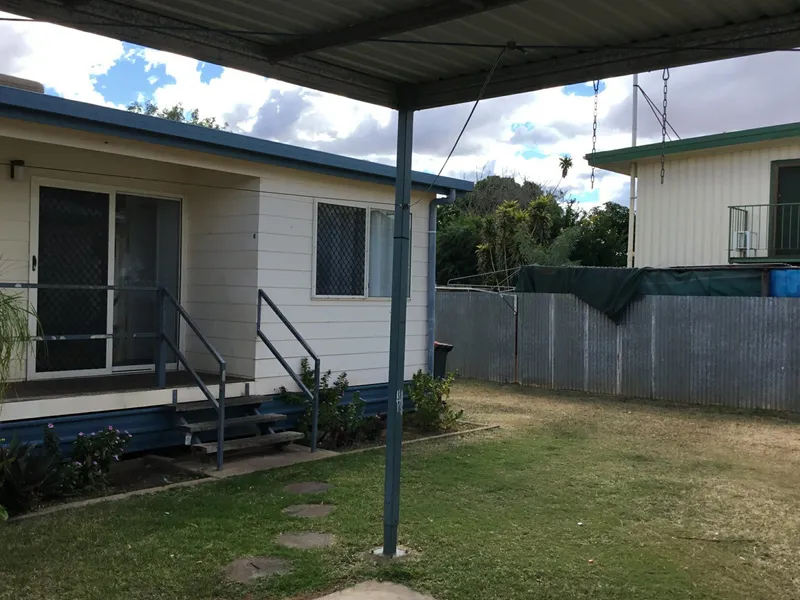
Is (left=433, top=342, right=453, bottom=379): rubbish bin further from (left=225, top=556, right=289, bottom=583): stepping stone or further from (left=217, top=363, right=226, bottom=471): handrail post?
(left=225, top=556, right=289, bottom=583): stepping stone

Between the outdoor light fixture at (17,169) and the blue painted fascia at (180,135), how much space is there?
3.74 ft

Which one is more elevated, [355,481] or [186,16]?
[186,16]

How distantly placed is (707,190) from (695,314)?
5.57m

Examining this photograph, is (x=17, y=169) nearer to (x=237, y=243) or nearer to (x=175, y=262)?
(x=175, y=262)

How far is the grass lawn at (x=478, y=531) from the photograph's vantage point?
4.14m

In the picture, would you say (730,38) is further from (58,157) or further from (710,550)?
(58,157)

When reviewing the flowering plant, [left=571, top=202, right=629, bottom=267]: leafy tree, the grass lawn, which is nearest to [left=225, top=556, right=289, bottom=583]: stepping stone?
the grass lawn

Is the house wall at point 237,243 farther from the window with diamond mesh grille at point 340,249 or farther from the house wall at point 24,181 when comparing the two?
the window with diamond mesh grille at point 340,249

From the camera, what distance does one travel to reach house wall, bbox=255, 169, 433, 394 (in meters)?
7.87

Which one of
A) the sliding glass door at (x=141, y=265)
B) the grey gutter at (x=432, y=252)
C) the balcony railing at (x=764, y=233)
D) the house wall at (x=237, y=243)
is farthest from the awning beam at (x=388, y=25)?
the balcony railing at (x=764, y=233)

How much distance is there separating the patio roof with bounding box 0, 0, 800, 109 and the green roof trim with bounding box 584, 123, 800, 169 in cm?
1274

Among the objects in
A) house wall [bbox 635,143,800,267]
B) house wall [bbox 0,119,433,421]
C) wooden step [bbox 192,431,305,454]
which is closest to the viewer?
wooden step [bbox 192,431,305,454]

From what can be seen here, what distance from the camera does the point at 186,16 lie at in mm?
3656

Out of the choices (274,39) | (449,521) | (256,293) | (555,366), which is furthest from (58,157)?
(555,366)
